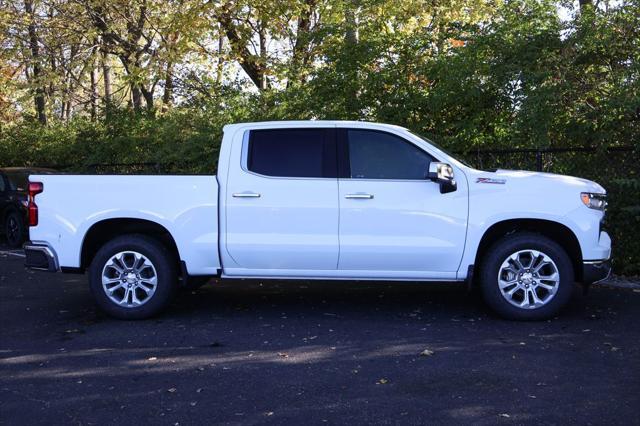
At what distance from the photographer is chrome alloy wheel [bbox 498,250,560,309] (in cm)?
681

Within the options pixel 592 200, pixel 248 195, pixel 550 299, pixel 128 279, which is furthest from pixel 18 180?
pixel 592 200

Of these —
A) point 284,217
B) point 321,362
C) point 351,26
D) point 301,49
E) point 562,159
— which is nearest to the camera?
point 321,362

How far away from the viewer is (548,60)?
9.41 meters

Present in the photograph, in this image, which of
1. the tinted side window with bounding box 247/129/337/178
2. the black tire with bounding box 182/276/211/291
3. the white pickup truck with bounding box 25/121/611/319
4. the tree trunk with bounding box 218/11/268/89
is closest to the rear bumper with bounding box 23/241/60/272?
the white pickup truck with bounding box 25/121/611/319

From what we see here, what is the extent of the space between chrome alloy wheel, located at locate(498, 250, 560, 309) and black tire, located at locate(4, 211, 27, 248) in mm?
10773

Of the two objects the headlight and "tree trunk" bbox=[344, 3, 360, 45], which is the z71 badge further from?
"tree trunk" bbox=[344, 3, 360, 45]

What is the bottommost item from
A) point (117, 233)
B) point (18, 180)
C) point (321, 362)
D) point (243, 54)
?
point (321, 362)

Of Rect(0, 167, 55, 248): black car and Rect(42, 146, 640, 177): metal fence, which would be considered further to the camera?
Rect(0, 167, 55, 248): black car

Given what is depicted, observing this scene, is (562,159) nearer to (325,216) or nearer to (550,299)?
(550,299)

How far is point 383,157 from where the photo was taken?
705 cm

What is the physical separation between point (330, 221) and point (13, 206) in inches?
387

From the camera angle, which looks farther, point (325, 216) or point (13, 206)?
point (13, 206)

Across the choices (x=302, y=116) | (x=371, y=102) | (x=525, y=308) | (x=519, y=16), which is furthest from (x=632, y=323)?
(x=302, y=116)

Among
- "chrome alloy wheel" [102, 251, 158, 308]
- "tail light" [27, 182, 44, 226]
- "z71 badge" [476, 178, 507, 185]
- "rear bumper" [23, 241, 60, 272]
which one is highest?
"z71 badge" [476, 178, 507, 185]
